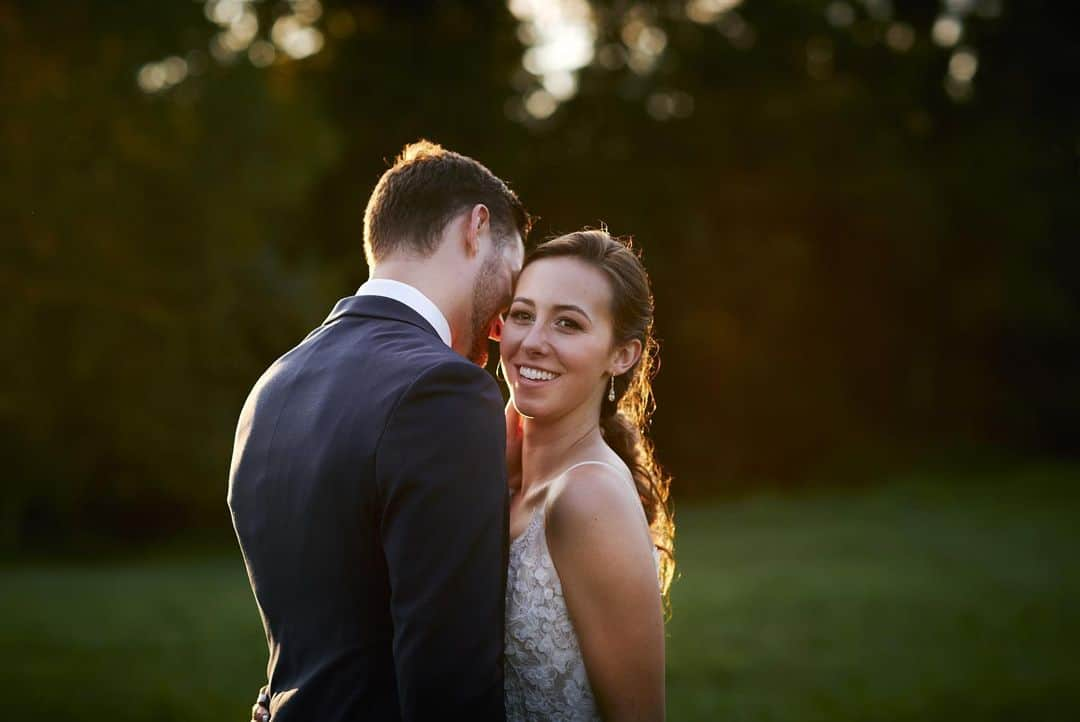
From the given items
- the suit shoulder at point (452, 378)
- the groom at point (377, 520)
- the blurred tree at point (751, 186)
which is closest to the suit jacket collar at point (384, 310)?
the groom at point (377, 520)

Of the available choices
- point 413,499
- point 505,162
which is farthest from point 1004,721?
point 505,162

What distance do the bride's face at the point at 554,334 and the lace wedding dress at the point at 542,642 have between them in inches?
11.3

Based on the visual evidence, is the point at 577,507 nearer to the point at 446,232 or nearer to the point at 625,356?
the point at 625,356

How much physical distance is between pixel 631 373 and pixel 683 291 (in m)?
24.6

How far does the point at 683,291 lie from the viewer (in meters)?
28.2

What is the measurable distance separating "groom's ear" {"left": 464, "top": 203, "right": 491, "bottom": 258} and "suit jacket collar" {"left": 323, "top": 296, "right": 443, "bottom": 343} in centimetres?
32

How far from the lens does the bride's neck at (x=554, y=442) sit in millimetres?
3430

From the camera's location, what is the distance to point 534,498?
3396 millimetres

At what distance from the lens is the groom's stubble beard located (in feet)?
9.96

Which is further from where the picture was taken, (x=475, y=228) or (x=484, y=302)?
(x=484, y=302)

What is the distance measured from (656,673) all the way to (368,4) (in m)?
25.9

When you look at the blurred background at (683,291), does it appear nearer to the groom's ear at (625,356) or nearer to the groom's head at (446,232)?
the groom's ear at (625,356)

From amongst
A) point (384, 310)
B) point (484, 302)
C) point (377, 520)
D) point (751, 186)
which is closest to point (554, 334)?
point (484, 302)

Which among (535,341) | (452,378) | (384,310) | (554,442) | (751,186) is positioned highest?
(751,186)
